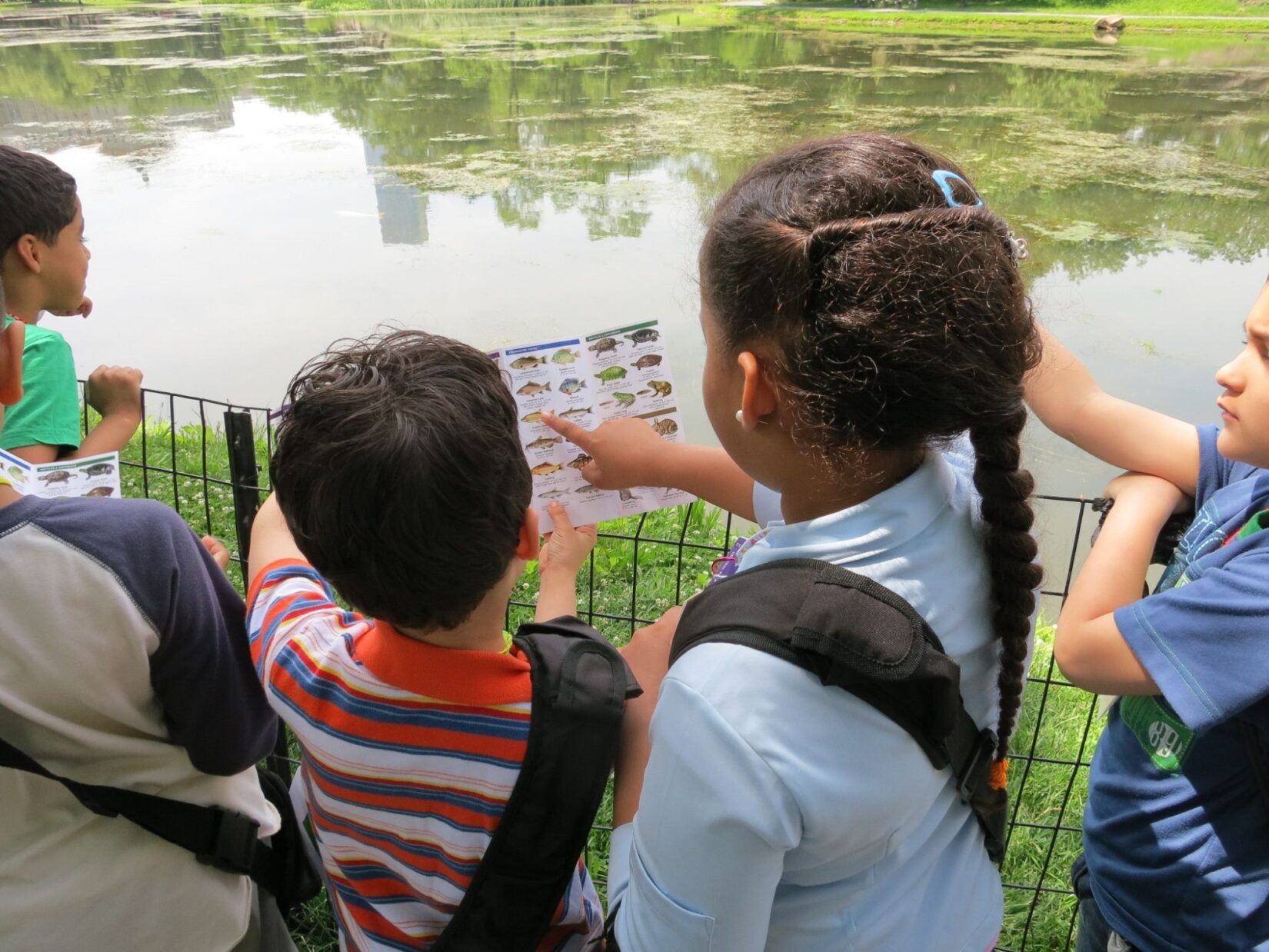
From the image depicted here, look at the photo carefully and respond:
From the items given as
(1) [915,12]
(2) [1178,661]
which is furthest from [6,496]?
(1) [915,12]

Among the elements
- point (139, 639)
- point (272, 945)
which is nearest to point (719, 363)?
point (139, 639)

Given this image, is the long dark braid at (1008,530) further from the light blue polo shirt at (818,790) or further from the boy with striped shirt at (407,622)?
the boy with striped shirt at (407,622)

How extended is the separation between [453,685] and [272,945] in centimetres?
76

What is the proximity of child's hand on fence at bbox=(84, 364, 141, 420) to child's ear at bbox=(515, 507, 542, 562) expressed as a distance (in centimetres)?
130

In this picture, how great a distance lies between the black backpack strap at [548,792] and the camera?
3.10ft

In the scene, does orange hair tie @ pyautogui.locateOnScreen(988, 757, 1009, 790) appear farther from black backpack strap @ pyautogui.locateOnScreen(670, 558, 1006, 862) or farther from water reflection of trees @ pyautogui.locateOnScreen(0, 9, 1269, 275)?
water reflection of trees @ pyautogui.locateOnScreen(0, 9, 1269, 275)

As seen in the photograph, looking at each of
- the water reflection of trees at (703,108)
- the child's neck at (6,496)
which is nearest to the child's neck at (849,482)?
the child's neck at (6,496)

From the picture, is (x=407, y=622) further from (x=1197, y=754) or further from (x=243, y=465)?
(x=1197, y=754)

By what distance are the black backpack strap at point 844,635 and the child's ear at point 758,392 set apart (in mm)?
148

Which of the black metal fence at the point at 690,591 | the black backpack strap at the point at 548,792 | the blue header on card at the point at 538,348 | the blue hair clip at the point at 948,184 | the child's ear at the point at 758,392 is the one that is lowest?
the black metal fence at the point at 690,591

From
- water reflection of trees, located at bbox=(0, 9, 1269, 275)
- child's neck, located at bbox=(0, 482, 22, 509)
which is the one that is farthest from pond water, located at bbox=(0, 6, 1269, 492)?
child's neck, located at bbox=(0, 482, 22, 509)

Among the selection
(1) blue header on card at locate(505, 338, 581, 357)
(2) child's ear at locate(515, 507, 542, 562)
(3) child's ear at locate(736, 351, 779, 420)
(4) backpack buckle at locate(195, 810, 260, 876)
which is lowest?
(4) backpack buckle at locate(195, 810, 260, 876)

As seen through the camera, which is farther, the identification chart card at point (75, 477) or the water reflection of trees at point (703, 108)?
the water reflection of trees at point (703, 108)

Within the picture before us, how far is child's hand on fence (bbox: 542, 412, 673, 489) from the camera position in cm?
120
